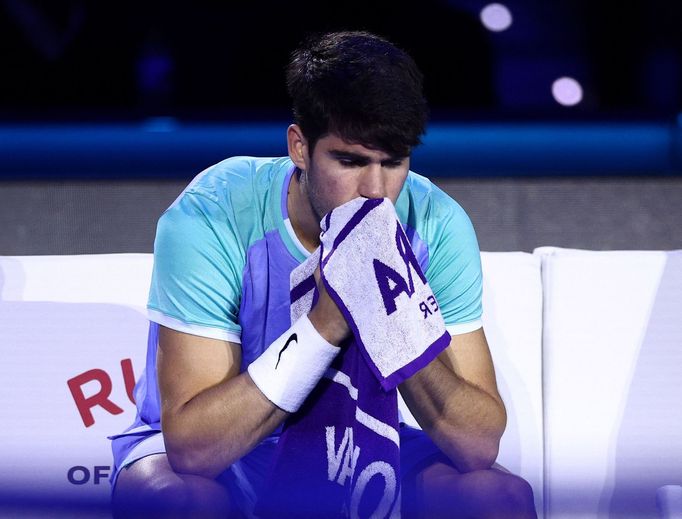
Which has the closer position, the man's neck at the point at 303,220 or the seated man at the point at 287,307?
the seated man at the point at 287,307

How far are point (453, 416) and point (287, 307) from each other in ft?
0.90

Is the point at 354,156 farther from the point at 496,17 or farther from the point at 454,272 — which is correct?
the point at 496,17

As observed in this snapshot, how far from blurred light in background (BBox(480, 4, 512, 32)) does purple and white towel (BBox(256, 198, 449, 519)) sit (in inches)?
56.9

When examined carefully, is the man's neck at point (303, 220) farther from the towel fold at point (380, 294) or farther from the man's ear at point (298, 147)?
the towel fold at point (380, 294)

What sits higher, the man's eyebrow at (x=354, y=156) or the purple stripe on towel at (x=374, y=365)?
the man's eyebrow at (x=354, y=156)

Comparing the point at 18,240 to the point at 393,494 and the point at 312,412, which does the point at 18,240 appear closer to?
the point at 312,412

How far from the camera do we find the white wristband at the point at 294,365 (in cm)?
117

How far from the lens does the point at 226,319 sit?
128cm

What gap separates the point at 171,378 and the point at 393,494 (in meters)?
0.32

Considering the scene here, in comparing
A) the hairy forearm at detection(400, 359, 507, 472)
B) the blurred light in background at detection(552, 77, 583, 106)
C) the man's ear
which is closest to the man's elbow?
the hairy forearm at detection(400, 359, 507, 472)

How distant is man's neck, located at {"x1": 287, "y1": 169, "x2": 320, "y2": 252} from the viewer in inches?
52.4

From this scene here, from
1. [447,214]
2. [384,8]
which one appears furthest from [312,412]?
[384,8]

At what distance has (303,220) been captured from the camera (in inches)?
52.8

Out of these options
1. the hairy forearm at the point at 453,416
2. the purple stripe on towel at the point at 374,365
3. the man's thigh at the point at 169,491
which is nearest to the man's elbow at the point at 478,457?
the hairy forearm at the point at 453,416
